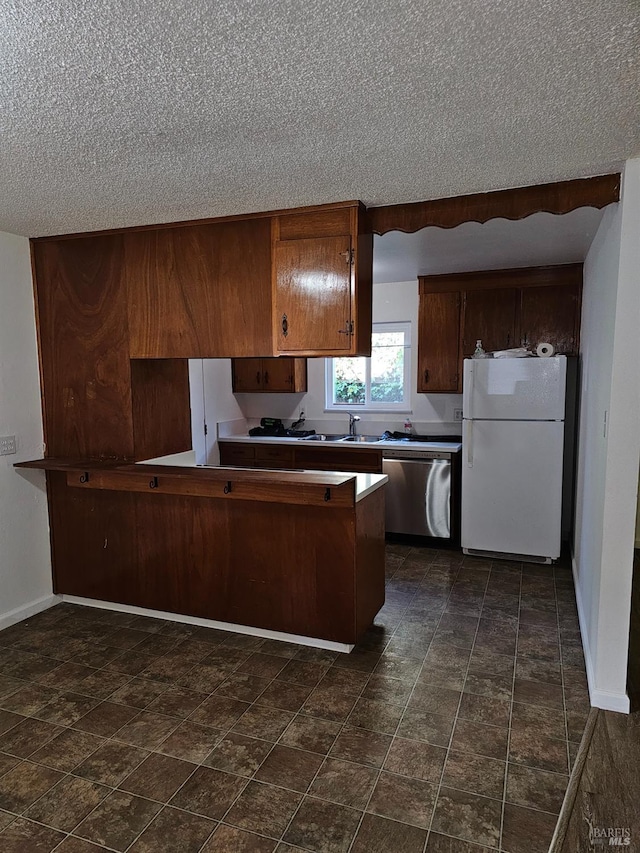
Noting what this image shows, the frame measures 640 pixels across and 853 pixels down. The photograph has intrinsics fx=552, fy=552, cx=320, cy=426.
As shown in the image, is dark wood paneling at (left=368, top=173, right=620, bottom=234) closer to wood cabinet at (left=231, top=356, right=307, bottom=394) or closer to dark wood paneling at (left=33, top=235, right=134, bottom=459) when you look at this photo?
dark wood paneling at (left=33, top=235, right=134, bottom=459)

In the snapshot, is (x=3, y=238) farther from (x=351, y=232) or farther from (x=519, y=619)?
(x=519, y=619)

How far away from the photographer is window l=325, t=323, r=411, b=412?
521cm

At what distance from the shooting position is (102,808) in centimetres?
186

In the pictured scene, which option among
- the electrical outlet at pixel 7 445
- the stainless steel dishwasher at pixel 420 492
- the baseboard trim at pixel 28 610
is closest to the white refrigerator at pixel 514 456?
the stainless steel dishwasher at pixel 420 492

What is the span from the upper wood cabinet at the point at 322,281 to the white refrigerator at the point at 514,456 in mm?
1685

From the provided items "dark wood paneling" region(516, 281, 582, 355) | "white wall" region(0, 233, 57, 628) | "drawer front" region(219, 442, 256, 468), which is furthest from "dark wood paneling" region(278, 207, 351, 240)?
"drawer front" region(219, 442, 256, 468)

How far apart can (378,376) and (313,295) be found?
106 inches

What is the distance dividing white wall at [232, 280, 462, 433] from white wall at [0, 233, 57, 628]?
2681 mm

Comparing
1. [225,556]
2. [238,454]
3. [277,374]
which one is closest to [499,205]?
[225,556]

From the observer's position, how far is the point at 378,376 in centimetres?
534

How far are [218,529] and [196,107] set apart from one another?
215 cm

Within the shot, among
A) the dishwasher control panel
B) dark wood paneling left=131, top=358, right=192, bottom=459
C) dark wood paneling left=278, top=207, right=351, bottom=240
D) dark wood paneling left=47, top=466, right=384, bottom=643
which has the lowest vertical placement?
dark wood paneling left=47, top=466, right=384, bottom=643

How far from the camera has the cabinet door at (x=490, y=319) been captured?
4492 millimetres

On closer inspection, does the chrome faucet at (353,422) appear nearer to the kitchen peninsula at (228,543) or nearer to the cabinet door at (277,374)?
the cabinet door at (277,374)
